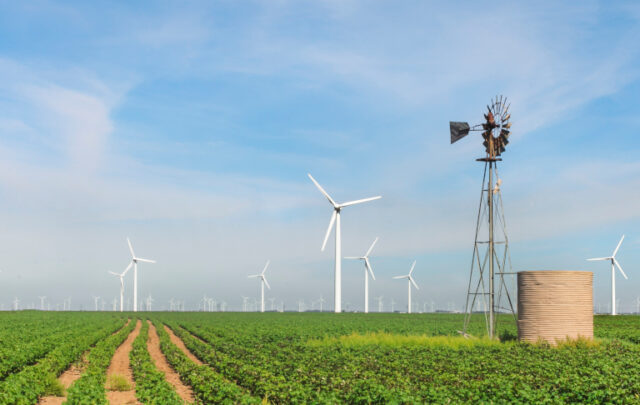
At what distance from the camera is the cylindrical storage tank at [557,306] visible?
3086cm

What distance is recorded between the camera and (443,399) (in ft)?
52.6

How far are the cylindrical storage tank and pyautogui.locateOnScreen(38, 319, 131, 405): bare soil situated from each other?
22039 millimetres

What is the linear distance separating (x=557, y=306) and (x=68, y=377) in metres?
23.6

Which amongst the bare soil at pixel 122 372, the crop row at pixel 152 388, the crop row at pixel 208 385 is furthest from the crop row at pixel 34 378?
the crop row at pixel 208 385

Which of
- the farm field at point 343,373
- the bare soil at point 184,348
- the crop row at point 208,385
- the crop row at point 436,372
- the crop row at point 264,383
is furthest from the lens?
the bare soil at point 184,348

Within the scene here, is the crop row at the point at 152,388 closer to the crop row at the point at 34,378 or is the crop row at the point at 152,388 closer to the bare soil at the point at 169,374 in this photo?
the bare soil at the point at 169,374

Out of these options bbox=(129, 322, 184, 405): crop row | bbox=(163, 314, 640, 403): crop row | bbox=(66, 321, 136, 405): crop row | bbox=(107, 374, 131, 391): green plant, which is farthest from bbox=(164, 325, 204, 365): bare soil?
bbox=(107, 374, 131, 391): green plant

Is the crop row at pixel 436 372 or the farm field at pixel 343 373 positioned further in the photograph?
the farm field at pixel 343 373

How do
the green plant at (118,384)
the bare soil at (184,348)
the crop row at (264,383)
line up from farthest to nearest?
the bare soil at (184,348)
the green plant at (118,384)
the crop row at (264,383)

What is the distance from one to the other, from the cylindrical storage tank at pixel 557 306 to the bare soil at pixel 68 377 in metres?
22.0

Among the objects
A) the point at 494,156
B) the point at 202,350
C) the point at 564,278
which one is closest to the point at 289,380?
the point at 202,350

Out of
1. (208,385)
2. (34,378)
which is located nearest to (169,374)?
(34,378)

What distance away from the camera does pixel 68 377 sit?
25.5 meters

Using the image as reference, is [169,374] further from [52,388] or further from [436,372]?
[436,372]
